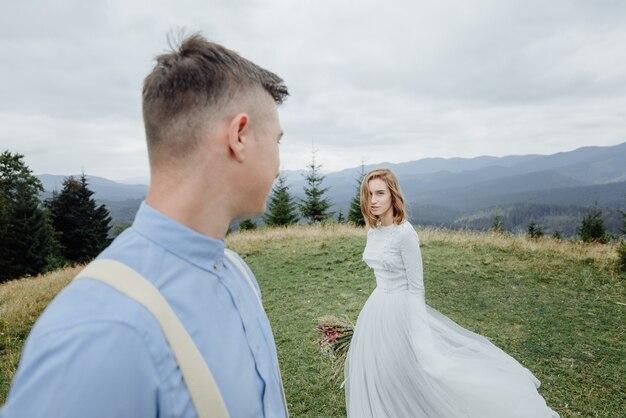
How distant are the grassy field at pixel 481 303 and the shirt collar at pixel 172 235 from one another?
3988mm

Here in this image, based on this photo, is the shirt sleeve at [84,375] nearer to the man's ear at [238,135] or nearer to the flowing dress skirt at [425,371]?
the man's ear at [238,135]

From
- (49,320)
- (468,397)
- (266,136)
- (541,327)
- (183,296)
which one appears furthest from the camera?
(541,327)

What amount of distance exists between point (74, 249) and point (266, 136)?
37861mm

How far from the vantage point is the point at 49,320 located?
688 mm

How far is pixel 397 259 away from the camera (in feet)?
11.4

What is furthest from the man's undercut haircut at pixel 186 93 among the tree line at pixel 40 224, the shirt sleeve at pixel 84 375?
the tree line at pixel 40 224

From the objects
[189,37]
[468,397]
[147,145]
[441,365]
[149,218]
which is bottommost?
[468,397]

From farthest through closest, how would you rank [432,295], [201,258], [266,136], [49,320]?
1. [432,295]
2. [266,136]
3. [201,258]
4. [49,320]

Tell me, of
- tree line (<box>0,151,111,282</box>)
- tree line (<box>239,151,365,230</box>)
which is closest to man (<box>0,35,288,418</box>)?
tree line (<box>239,151,365,230</box>)

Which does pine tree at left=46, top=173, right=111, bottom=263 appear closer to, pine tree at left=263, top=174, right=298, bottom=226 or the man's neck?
pine tree at left=263, top=174, right=298, bottom=226

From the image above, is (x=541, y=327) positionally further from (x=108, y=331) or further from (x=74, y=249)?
(x=74, y=249)

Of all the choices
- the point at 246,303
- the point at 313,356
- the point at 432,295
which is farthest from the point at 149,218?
the point at 432,295

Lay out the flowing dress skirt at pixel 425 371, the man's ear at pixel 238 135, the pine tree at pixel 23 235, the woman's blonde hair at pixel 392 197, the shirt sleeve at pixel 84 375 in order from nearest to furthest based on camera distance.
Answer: the shirt sleeve at pixel 84 375, the man's ear at pixel 238 135, the flowing dress skirt at pixel 425 371, the woman's blonde hair at pixel 392 197, the pine tree at pixel 23 235

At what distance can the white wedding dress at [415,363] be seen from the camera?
2908 mm
